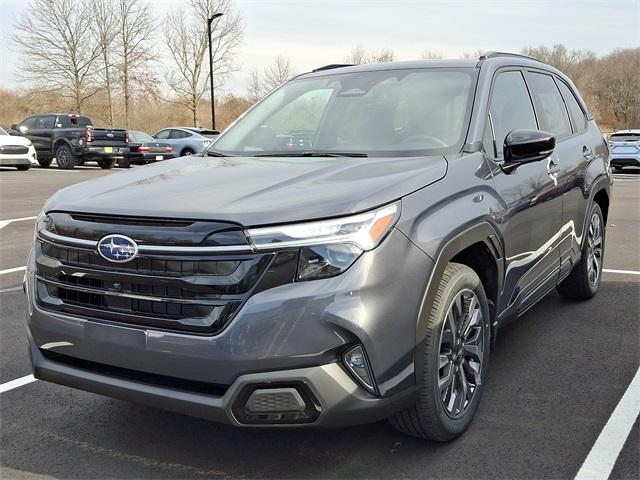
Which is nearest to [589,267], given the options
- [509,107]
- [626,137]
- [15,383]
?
[509,107]

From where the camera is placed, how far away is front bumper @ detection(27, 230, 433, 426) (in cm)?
243

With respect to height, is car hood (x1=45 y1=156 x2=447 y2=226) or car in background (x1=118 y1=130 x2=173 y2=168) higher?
car hood (x1=45 y1=156 x2=447 y2=226)

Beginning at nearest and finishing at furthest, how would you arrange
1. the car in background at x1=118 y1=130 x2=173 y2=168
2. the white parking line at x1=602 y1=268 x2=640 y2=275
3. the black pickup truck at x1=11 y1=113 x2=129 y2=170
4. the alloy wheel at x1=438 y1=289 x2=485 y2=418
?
the alloy wheel at x1=438 y1=289 x2=485 y2=418 → the white parking line at x1=602 y1=268 x2=640 y2=275 → the black pickup truck at x1=11 y1=113 x2=129 y2=170 → the car in background at x1=118 y1=130 x2=173 y2=168

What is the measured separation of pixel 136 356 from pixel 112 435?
883 mm

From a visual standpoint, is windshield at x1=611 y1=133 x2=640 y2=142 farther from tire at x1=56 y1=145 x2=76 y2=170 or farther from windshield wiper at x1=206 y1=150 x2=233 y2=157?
windshield wiper at x1=206 y1=150 x2=233 y2=157

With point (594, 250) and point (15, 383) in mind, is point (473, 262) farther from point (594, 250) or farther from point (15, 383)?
point (15, 383)

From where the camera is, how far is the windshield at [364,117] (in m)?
3.58

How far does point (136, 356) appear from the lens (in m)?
2.59

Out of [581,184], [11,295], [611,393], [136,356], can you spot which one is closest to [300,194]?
[136,356]

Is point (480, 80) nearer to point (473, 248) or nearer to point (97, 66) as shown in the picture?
point (473, 248)

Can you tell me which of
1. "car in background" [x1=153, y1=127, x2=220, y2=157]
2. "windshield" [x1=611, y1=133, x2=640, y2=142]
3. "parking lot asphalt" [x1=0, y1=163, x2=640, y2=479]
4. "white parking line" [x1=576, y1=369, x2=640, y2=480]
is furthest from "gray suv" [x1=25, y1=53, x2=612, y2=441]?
"windshield" [x1=611, y1=133, x2=640, y2=142]

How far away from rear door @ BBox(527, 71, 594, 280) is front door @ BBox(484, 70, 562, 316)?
131 millimetres

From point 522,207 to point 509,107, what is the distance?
0.74 metres

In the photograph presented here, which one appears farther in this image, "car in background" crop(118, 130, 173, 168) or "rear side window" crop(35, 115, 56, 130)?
"car in background" crop(118, 130, 173, 168)
